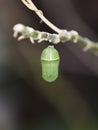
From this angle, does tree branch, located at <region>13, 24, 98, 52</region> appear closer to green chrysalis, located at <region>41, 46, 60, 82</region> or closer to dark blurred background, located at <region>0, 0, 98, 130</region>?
green chrysalis, located at <region>41, 46, 60, 82</region>

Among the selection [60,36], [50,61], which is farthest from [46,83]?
[60,36]

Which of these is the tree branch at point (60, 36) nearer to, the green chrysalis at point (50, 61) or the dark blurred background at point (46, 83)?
the green chrysalis at point (50, 61)

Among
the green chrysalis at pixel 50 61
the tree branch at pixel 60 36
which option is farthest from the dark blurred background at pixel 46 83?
the tree branch at pixel 60 36

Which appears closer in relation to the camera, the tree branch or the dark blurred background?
the tree branch

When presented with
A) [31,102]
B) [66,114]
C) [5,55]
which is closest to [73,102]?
[66,114]

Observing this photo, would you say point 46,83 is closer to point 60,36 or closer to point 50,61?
point 50,61

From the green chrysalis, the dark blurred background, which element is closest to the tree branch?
the green chrysalis

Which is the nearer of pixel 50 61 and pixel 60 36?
pixel 60 36
